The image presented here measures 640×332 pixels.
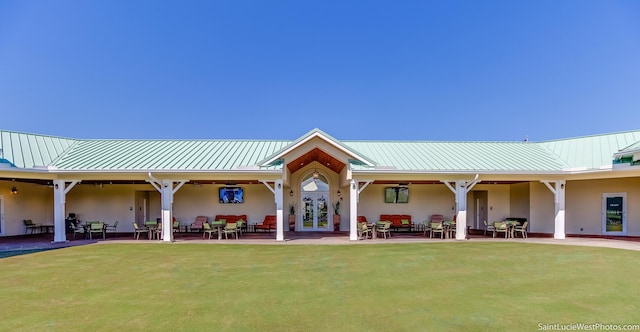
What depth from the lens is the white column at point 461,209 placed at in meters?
14.5

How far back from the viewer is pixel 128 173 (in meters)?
13.8

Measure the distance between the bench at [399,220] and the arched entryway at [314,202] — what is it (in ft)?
10.3

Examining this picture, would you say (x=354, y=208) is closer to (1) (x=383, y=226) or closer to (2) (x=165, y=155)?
(1) (x=383, y=226)

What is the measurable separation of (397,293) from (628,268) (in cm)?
657

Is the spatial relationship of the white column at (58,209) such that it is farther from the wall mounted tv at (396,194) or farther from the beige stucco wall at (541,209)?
the beige stucco wall at (541,209)

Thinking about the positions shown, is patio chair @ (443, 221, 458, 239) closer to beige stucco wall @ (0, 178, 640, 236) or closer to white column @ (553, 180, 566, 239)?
beige stucco wall @ (0, 178, 640, 236)

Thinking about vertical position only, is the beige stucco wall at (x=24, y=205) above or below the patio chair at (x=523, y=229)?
above

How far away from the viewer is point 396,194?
18.8 metres

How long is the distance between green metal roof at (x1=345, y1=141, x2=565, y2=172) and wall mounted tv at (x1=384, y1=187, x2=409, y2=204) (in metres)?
2.33

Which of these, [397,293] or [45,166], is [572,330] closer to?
[397,293]

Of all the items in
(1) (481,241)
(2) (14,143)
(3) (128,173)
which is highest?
(2) (14,143)

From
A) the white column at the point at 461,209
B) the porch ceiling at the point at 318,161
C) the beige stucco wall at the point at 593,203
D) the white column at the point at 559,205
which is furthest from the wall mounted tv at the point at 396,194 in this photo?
the beige stucco wall at the point at 593,203

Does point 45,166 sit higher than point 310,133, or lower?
lower

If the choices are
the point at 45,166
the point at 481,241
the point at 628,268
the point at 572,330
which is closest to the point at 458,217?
the point at 481,241
